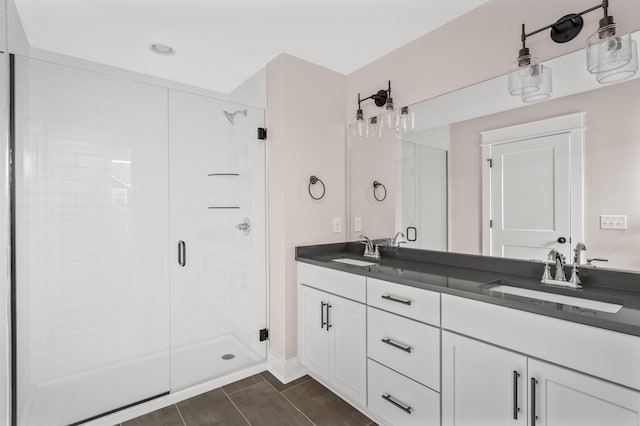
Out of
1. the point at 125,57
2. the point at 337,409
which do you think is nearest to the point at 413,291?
the point at 337,409

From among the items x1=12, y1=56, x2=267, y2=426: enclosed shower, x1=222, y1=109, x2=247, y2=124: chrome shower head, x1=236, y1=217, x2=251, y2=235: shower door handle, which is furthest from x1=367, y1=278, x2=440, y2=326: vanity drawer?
x1=222, y1=109, x2=247, y2=124: chrome shower head

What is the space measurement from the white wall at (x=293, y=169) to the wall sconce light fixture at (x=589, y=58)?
4.36 ft

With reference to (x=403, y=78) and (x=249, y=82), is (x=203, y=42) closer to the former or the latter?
(x=249, y=82)

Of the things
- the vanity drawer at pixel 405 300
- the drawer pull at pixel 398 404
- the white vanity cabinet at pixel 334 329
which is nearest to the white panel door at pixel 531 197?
the vanity drawer at pixel 405 300

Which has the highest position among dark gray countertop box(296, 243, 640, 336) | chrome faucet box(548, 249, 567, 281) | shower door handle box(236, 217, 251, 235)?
shower door handle box(236, 217, 251, 235)

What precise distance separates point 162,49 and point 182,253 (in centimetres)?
142

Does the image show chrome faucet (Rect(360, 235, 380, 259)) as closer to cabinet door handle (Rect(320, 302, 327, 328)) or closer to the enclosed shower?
cabinet door handle (Rect(320, 302, 327, 328))

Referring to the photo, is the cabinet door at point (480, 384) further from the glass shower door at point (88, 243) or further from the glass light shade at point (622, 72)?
the glass shower door at point (88, 243)

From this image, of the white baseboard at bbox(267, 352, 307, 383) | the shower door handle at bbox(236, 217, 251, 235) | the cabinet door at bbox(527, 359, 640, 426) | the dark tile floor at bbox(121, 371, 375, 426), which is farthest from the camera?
the shower door handle at bbox(236, 217, 251, 235)

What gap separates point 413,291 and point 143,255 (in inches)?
71.6

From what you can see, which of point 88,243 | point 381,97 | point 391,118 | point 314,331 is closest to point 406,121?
point 391,118

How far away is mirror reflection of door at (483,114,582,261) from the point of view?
1.52 m

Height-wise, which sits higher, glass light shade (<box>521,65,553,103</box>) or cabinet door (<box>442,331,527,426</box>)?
glass light shade (<box>521,65,553,103</box>)

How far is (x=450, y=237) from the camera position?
2014 millimetres
